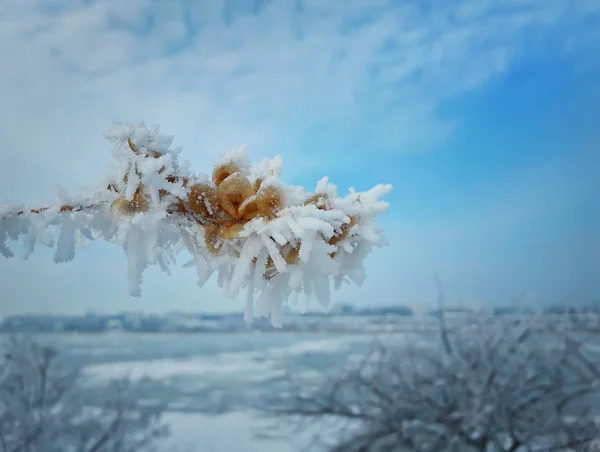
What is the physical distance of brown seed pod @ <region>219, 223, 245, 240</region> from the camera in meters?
0.33

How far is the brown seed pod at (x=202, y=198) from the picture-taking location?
343 millimetres

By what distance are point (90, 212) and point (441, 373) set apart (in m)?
4.01

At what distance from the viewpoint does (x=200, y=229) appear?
0.35 meters

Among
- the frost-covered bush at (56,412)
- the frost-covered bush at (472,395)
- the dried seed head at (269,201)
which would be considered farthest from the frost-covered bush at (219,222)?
the frost-covered bush at (56,412)

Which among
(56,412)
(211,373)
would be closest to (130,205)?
(56,412)

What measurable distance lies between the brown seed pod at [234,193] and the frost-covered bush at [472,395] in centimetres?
350

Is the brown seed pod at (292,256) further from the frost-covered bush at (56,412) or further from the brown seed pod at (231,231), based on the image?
the frost-covered bush at (56,412)

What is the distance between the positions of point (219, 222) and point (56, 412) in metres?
4.50

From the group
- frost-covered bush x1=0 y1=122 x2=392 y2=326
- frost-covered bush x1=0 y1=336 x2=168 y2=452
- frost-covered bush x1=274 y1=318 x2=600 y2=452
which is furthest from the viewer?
frost-covered bush x1=0 y1=336 x2=168 y2=452

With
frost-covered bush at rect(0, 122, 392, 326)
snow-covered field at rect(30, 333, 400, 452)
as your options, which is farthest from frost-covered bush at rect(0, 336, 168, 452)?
frost-covered bush at rect(0, 122, 392, 326)

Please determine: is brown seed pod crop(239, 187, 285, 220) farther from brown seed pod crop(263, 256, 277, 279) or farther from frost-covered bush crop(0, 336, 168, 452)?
frost-covered bush crop(0, 336, 168, 452)

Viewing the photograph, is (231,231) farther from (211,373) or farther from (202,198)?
(211,373)

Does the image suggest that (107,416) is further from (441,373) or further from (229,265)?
(229,265)

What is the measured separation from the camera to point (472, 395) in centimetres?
372
